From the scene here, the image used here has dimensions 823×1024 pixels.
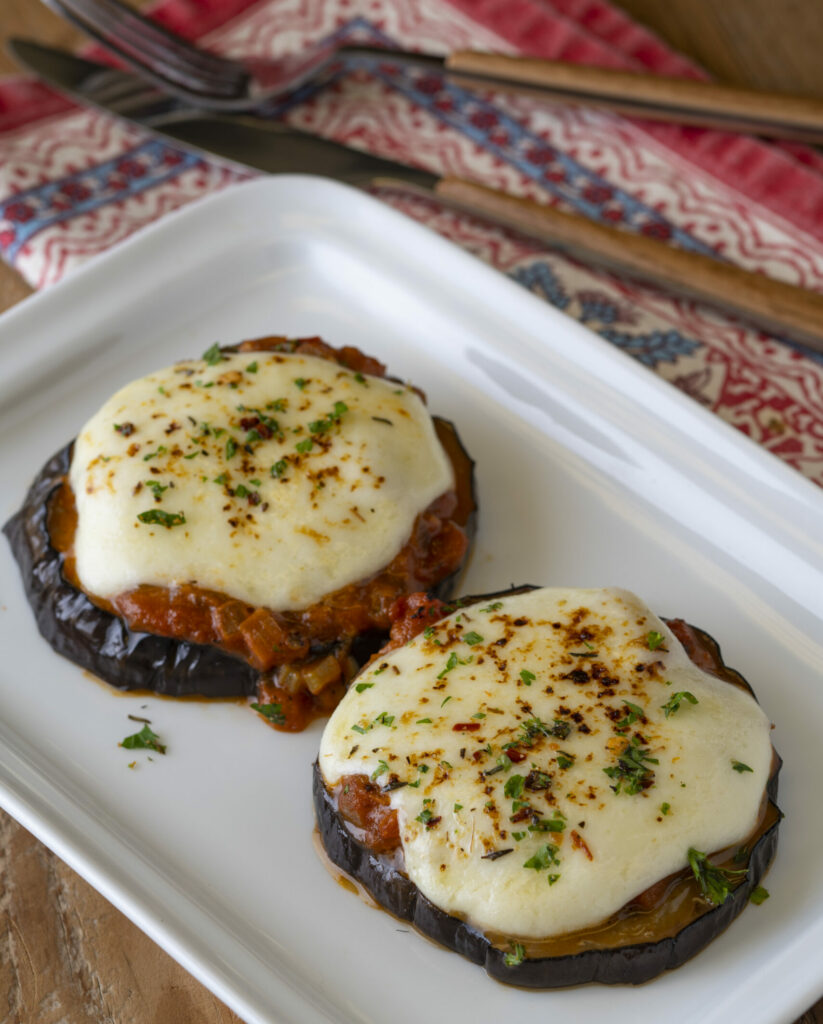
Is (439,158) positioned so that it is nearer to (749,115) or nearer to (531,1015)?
(749,115)

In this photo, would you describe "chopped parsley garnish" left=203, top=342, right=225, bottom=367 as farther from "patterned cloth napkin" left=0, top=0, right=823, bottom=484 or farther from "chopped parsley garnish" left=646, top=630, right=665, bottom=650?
"chopped parsley garnish" left=646, top=630, right=665, bottom=650

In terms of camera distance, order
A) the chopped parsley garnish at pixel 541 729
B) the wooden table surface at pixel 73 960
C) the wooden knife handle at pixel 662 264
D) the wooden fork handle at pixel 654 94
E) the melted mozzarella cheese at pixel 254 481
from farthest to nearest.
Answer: the wooden fork handle at pixel 654 94
the wooden knife handle at pixel 662 264
the melted mozzarella cheese at pixel 254 481
the wooden table surface at pixel 73 960
the chopped parsley garnish at pixel 541 729

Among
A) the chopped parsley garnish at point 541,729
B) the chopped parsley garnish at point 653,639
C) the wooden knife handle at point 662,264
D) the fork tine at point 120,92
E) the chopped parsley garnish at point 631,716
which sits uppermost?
the wooden knife handle at point 662,264

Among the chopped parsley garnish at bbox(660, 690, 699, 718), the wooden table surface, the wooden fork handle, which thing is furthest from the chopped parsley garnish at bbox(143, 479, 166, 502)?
the wooden fork handle

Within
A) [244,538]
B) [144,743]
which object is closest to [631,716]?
[244,538]

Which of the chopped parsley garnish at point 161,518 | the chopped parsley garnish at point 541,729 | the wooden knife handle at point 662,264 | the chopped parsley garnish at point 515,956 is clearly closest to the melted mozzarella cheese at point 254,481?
the chopped parsley garnish at point 161,518

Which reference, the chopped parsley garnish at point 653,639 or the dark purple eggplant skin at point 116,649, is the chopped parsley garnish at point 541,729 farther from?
the dark purple eggplant skin at point 116,649
